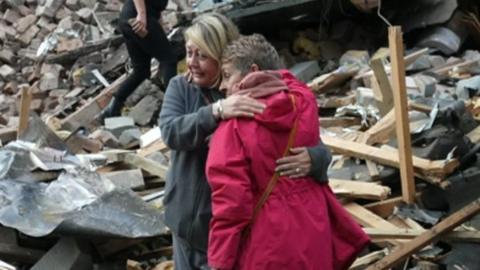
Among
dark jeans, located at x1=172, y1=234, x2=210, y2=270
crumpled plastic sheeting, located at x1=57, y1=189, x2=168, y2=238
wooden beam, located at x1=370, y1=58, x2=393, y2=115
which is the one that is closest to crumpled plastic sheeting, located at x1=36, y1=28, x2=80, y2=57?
wooden beam, located at x1=370, y1=58, x2=393, y2=115

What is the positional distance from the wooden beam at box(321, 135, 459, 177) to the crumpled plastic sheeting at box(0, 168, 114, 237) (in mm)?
1697

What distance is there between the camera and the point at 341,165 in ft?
16.7

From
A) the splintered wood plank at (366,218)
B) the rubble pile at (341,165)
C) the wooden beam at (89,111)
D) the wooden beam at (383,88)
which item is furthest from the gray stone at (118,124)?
the splintered wood plank at (366,218)

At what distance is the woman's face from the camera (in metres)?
2.63

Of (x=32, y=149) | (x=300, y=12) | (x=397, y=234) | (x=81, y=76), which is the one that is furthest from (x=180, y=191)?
(x=81, y=76)

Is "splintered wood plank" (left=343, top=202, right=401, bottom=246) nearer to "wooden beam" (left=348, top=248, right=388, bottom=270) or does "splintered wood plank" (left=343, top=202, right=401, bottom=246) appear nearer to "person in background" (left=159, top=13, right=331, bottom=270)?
"wooden beam" (left=348, top=248, right=388, bottom=270)

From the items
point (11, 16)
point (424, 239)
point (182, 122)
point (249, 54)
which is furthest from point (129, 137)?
point (11, 16)

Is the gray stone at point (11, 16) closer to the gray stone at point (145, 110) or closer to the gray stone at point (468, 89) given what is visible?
the gray stone at point (145, 110)

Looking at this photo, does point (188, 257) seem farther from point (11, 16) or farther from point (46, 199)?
point (11, 16)

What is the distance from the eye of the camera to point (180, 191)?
2.73m

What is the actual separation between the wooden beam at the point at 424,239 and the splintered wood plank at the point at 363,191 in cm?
65

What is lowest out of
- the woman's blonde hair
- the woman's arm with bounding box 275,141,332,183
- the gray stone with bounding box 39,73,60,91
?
the gray stone with bounding box 39,73,60,91

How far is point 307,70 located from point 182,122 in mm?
6061

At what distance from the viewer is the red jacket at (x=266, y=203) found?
2.45m
